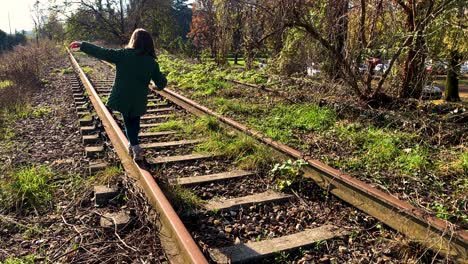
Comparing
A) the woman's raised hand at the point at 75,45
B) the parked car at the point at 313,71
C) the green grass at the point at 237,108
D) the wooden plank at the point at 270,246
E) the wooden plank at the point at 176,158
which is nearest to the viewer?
the wooden plank at the point at 270,246

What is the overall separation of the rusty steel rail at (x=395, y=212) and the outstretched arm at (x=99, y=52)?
7.68ft

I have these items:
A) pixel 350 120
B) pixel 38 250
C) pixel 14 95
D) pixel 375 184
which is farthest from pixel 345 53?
pixel 14 95

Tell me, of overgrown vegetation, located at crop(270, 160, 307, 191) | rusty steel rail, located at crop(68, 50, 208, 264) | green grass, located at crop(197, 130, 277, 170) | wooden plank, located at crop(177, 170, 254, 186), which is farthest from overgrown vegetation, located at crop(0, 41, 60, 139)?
overgrown vegetation, located at crop(270, 160, 307, 191)

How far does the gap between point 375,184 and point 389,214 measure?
0.75 m

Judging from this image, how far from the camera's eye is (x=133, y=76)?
4617 mm

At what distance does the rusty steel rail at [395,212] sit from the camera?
2.84 metres

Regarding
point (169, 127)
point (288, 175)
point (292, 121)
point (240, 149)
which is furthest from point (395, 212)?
point (169, 127)

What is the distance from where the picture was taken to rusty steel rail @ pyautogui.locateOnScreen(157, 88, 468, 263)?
2.84 meters

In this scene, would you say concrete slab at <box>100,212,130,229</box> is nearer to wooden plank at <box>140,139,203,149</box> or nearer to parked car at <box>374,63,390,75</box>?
wooden plank at <box>140,139,203,149</box>

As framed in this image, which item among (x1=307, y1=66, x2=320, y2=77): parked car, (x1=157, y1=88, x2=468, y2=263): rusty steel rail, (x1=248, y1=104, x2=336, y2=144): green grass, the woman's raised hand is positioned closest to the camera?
(x1=157, y1=88, x2=468, y2=263): rusty steel rail

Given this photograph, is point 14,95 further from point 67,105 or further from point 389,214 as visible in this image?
point 389,214

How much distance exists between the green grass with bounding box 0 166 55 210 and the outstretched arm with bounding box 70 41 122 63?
1.51 m

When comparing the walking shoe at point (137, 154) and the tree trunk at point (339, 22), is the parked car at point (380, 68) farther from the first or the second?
the walking shoe at point (137, 154)

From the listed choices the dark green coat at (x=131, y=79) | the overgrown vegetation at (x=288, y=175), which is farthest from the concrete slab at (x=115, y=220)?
the overgrown vegetation at (x=288, y=175)
